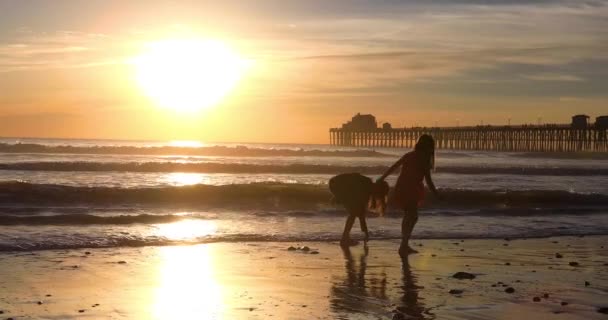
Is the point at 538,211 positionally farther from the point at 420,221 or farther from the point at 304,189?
the point at 304,189

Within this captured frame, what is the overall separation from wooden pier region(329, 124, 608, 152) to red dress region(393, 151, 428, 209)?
64.7m

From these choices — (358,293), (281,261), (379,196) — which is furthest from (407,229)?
(358,293)

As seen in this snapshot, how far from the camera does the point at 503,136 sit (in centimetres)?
8350

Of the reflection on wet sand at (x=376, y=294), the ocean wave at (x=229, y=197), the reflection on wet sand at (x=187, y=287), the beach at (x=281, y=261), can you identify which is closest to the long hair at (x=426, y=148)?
the beach at (x=281, y=261)

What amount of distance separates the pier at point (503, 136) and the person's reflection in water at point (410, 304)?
220 feet

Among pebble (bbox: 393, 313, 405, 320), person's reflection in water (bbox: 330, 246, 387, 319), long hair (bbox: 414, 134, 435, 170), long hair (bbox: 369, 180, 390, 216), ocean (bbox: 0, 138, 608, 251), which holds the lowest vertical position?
ocean (bbox: 0, 138, 608, 251)

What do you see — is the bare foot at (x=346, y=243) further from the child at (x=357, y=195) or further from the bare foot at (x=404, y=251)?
the bare foot at (x=404, y=251)

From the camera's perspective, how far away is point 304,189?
2256cm

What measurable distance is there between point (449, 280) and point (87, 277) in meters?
3.71

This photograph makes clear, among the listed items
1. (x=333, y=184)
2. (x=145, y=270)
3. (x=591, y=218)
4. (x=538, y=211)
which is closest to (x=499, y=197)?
(x=538, y=211)

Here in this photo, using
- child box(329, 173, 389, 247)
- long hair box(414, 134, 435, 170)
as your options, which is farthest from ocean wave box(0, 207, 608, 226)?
long hair box(414, 134, 435, 170)

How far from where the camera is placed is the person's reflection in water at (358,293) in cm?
669

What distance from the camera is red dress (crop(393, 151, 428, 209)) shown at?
10.5m

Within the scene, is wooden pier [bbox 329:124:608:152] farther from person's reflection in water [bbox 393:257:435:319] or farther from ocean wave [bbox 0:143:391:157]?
person's reflection in water [bbox 393:257:435:319]
